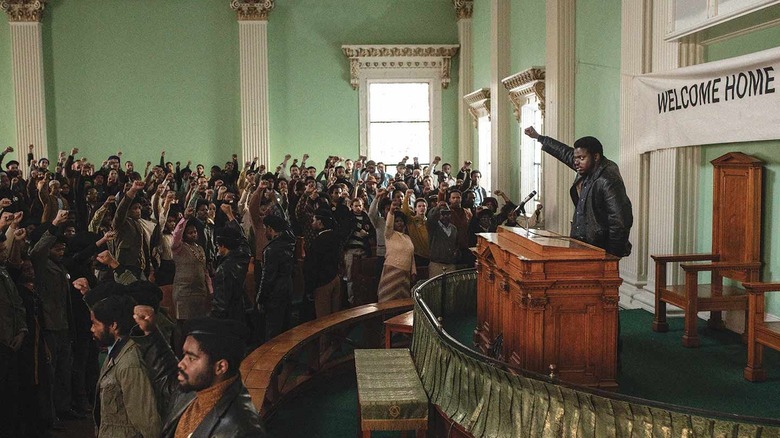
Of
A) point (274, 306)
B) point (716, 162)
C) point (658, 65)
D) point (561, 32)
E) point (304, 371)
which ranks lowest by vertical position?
point (304, 371)

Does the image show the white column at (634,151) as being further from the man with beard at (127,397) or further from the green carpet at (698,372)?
the man with beard at (127,397)

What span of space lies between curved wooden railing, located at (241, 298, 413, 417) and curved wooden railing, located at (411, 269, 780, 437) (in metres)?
1.30

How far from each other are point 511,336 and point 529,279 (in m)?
0.70

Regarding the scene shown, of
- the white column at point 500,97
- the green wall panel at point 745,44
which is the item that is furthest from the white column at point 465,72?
the green wall panel at point 745,44

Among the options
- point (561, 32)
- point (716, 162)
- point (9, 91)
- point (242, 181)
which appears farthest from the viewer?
point (9, 91)

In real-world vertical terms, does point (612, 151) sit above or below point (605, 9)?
below

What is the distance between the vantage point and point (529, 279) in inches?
213

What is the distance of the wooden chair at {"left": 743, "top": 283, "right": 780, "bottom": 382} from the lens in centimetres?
600

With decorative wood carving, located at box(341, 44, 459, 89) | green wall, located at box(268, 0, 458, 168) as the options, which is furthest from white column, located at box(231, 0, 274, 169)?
decorative wood carving, located at box(341, 44, 459, 89)

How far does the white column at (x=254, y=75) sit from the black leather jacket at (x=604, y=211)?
1338cm

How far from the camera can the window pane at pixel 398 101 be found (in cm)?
1989

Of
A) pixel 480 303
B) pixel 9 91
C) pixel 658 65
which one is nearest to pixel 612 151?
Result: pixel 658 65

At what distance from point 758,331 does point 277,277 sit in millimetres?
4359

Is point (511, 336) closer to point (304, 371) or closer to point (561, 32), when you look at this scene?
point (304, 371)
